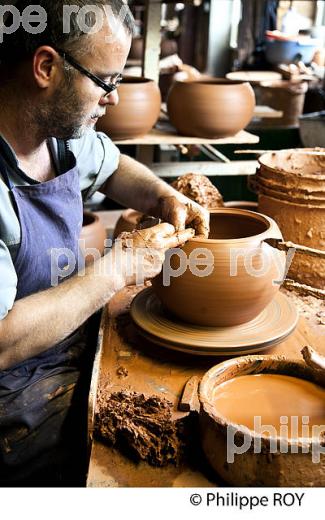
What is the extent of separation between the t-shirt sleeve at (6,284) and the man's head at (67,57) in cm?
39

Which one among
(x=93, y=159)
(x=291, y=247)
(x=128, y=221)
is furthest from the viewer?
(x=128, y=221)

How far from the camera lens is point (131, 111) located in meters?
3.31

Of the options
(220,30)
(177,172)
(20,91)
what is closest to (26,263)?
(20,91)

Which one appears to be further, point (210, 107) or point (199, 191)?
point (210, 107)

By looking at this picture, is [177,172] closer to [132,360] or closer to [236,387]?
[132,360]

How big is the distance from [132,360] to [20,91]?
749mm

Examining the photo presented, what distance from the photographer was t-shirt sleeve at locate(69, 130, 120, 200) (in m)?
2.01

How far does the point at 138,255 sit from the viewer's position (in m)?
1.49


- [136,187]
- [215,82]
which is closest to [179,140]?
[215,82]

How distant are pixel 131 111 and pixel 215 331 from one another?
1.95 m

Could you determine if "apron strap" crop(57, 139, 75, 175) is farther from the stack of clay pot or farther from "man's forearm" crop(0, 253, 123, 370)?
the stack of clay pot

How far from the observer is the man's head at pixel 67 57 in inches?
57.6

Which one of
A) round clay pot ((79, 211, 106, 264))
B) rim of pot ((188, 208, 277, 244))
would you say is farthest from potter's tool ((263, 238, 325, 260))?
round clay pot ((79, 211, 106, 264))

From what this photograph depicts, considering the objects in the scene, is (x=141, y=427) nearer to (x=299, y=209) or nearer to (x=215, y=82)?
(x=299, y=209)
